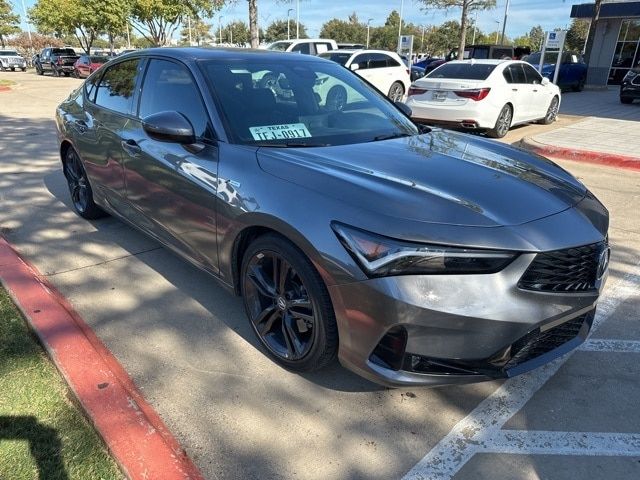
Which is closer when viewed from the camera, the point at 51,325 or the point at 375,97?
the point at 51,325

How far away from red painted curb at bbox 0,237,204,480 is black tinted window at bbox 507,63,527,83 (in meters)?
9.78

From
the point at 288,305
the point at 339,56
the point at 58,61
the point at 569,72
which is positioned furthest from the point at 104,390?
the point at 58,61

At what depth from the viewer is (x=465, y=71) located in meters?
10.3

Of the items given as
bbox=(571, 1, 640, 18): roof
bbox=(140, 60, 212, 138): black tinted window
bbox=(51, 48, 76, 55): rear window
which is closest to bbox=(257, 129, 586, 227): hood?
bbox=(140, 60, 212, 138): black tinted window

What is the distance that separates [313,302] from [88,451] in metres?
1.18

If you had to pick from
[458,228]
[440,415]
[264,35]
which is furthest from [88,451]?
[264,35]

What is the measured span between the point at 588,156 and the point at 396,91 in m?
8.33

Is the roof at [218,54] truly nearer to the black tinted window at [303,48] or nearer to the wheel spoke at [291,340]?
the wheel spoke at [291,340]

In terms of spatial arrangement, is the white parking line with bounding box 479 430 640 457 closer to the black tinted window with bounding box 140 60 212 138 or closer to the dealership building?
the black tinted window with bounding box 140 60 212 138

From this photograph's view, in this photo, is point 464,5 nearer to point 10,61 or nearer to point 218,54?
point 218,54

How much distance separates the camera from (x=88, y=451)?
2.20 meters

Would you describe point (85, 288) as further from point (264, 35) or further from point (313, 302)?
point (264, 35)

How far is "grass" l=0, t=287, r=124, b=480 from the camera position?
2.11 metres

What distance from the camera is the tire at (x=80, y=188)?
489 cm
